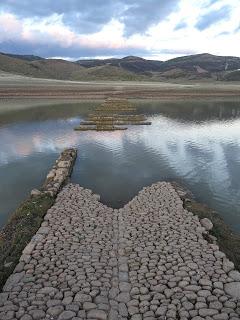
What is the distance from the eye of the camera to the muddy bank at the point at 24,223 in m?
15.6

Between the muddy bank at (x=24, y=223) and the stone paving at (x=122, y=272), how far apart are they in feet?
1.16

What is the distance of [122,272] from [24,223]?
6.34 meters

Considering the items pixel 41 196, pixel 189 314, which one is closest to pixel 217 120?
pixel 41 196

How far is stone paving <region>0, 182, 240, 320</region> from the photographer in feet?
40.3

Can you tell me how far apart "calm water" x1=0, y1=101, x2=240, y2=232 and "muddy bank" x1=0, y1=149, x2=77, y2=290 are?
1.42m

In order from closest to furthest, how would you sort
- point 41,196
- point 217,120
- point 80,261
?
point 80,261 → point 41,196 → point 217,120

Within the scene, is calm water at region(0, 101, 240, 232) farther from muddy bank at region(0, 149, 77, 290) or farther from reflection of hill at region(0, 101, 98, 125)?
muddy bank at region(0, 149, 77, 290)

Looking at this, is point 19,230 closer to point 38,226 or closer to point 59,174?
point 38,226

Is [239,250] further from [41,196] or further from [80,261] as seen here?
[41,196]

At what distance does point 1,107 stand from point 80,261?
63609 mm

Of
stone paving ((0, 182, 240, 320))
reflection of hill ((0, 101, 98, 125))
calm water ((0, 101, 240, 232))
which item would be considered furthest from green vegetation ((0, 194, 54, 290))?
reflection of hill ((0, 101, 98, 125))

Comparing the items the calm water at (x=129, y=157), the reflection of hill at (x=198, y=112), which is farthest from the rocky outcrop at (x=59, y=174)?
the reflection of hill at (x=198, y=112)

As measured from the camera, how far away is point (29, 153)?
37.3 m

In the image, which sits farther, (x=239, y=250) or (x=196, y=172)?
(x=196, y=172)
